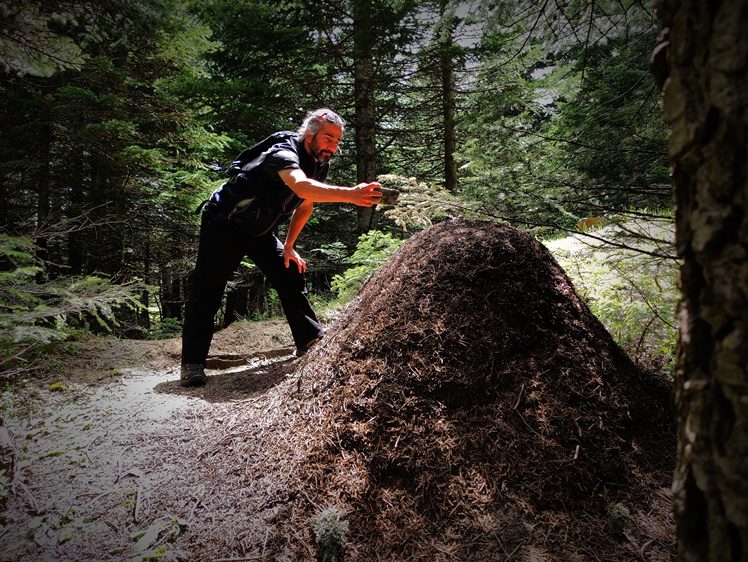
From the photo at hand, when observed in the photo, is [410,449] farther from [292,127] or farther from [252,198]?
[292,127]

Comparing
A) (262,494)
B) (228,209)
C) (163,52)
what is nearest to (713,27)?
(262,494)

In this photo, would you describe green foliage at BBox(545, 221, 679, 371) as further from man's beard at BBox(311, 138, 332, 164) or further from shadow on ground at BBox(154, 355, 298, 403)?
shadow on ground at BBox(154, 355, 298, 403)

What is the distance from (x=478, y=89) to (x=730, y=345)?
9.65m

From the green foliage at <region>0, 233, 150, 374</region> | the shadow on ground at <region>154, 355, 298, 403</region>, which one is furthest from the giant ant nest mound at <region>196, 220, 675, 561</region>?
the green foliage at <region>0, 233, 150, 374</region>

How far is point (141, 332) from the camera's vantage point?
8734 mm

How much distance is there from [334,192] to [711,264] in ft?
7.53

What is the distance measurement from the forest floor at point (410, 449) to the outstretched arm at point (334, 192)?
22.0 inches

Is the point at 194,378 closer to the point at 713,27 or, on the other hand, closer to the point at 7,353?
the point at 7,353

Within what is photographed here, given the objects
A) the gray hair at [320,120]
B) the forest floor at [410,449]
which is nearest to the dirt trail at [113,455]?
the forest floor at [410,449]

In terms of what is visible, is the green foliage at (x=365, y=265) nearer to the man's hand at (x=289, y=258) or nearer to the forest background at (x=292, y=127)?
the forest background at (x=292, y=127)

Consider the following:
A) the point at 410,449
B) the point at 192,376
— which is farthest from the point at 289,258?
the point at 410,449

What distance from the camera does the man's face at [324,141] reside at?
335cm

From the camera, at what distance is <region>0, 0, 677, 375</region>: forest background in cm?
332

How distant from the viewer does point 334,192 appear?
108 inches
